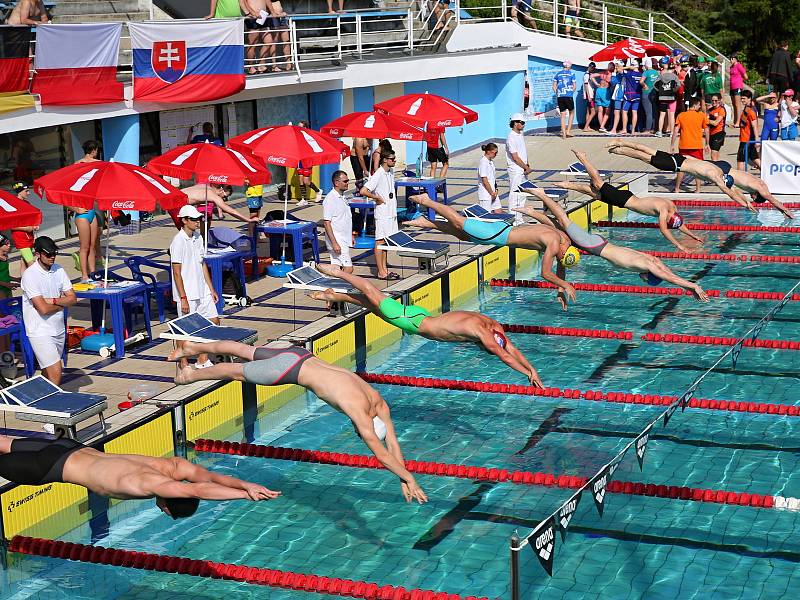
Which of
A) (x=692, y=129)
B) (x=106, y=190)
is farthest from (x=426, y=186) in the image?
(x=106, y=190)

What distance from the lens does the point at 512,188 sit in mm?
16812

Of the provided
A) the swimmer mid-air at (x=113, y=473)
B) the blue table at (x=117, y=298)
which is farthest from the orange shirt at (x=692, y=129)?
the swimmer mid-air at (x=113, y=473)

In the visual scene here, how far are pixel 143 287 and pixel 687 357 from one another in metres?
5.66

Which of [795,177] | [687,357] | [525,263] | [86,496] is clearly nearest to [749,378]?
[687,357]

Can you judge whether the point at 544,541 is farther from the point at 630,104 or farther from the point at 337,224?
the point at 630,104

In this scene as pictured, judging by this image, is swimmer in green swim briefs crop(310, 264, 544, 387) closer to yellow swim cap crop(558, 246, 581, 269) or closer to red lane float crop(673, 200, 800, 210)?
yellow swim cap crop(558, 246, 581, 269)

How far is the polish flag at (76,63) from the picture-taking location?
14.6m

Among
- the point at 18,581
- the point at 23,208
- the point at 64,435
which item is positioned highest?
the point at 23,208

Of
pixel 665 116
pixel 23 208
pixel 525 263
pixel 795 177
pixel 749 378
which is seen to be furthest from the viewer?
pixel 665 116

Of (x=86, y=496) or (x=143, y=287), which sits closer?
(x=86, y=496)

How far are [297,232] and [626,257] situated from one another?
15.6 feet

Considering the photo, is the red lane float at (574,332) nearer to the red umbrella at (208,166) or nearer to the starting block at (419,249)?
the starting block at (419,249)

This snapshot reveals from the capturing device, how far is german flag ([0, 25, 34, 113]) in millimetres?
13852

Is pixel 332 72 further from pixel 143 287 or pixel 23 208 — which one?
pixel 23 208
